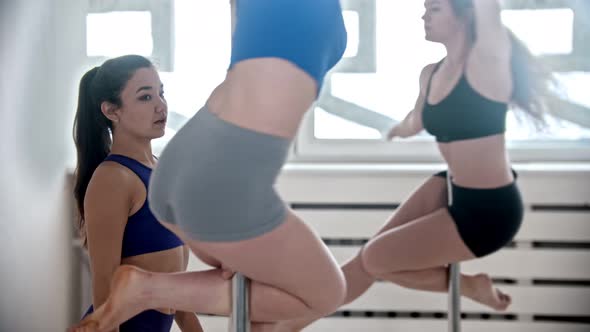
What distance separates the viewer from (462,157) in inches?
28.7

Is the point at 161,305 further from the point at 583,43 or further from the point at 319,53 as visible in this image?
the point at 583,43

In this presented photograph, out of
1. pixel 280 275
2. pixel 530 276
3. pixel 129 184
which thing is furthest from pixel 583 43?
pixel 129 184

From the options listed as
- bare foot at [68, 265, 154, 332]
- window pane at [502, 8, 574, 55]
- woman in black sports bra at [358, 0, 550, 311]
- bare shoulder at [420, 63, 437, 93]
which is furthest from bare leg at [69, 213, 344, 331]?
window pane at [502, 8, 574, 55]

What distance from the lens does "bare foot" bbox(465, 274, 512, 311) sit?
2.57 feet

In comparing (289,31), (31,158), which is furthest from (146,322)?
(289,31)

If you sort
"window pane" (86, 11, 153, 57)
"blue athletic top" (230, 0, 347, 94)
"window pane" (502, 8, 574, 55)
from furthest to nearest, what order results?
"window pane" (86, 11, 153, 57)
"window pane" (502, 8, 574, 55)
"blue athletic top" (230, 0, 347, 94)

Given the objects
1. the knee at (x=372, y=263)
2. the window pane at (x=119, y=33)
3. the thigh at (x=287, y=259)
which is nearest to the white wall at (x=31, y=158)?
the window pane at (x=119, y=33)

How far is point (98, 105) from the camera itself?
817 mm

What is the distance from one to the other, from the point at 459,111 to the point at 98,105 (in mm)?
442

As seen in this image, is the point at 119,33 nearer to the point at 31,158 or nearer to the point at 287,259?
the point at 31,158

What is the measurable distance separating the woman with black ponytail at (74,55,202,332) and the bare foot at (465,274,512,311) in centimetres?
35

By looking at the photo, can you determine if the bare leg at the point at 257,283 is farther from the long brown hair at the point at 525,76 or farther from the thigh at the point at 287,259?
the long brown hair at the point at 525,76

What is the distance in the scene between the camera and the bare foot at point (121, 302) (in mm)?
702

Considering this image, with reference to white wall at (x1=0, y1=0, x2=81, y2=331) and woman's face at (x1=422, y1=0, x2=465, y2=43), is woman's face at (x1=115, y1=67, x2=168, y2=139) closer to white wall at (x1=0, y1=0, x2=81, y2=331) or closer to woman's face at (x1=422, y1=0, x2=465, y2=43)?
white wall at (x1=0, y1=0, x2=81, y2=331)
